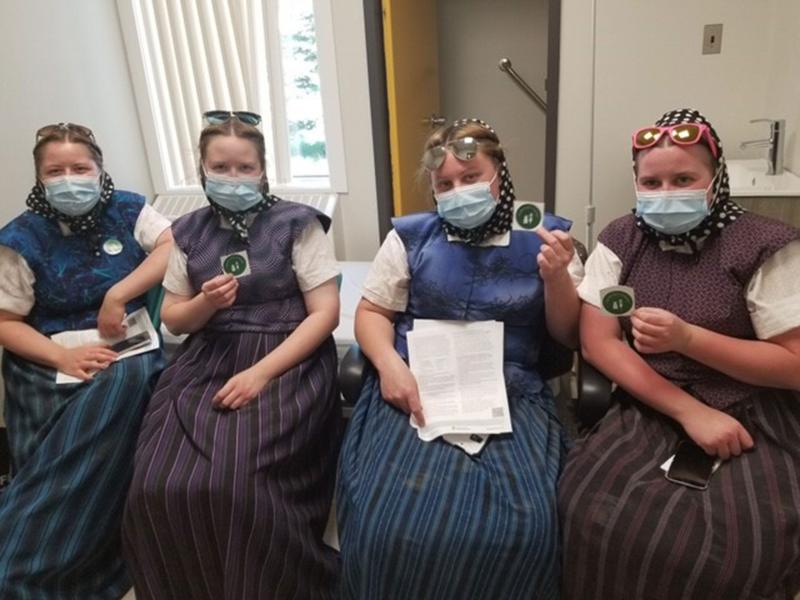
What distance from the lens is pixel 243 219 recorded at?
60.2 inches

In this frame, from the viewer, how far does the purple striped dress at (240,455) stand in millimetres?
1265

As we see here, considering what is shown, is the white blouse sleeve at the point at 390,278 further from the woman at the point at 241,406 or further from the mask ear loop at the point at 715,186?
the mask ear loop at the point at 715,186

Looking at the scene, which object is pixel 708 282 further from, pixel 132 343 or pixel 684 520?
pixel 132 343

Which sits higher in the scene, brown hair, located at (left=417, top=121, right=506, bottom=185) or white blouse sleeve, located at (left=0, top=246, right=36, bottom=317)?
brown hair, located at (left=417, top=121, right=506, bottom=185)

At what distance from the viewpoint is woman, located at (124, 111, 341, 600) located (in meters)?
1.27

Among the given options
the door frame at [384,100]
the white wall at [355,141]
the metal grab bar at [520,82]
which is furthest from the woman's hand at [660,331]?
the metal grab bar at [520,82]

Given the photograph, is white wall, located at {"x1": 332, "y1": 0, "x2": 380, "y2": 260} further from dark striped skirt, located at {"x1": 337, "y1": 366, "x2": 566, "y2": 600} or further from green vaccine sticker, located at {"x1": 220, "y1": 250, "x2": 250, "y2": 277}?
dark striped skirt, located at {"x1": 337, "y1": 366, "x2": 566, "y2": 600}

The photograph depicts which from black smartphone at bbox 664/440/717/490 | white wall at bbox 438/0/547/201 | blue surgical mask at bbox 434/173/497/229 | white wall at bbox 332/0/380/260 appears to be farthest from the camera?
white wall at bbox 438/0/547/201

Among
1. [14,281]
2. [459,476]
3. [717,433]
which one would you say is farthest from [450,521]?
[14,281]

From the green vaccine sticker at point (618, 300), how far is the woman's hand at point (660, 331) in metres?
0.03

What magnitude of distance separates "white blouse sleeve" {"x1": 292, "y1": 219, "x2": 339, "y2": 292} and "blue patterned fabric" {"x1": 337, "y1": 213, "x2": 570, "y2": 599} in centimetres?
22

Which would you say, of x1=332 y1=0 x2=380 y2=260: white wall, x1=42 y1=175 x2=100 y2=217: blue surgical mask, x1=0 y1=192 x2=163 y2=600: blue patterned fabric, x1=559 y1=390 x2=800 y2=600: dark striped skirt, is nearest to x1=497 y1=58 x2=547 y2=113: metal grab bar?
x1=332 y1=0 x2=380 y2=260: white wall

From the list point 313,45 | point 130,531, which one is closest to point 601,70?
point 313,45

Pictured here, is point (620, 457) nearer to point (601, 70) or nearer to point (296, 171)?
point (601, 70)
